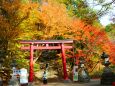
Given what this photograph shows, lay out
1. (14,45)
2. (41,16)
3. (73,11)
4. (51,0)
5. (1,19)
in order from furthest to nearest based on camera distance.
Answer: (73,11), (51,0), (41,16), (14,45), (1,19)

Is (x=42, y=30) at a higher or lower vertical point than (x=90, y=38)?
higher

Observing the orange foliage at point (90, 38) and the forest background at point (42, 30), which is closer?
the forest background at point (42, 30)

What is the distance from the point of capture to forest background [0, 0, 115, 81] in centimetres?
2375

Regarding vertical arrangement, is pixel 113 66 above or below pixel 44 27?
below

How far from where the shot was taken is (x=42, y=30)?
26750 mm

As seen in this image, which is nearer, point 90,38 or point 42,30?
point 42,30

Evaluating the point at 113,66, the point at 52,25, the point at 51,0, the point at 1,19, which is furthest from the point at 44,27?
the point at 113,66

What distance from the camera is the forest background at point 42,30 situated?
23.8 meters

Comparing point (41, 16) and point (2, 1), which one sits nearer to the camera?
point (2, 1)

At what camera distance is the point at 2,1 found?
→ 958 inches

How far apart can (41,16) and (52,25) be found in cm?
147

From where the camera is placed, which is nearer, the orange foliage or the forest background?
the forest background

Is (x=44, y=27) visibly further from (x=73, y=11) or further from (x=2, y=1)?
(x=73, y=11)

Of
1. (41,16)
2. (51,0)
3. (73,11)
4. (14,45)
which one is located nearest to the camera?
(14,45)
